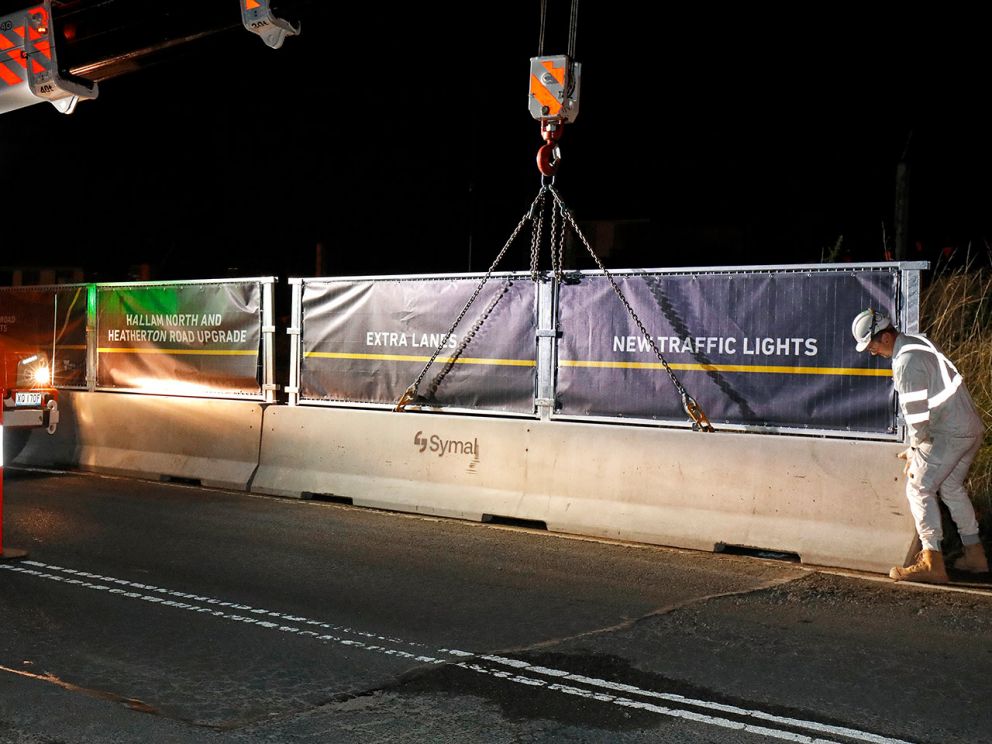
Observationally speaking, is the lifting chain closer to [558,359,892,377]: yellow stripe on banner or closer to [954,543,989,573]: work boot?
[558,359,892,377]: yellow stripe on banner

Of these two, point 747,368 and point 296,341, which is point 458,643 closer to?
point 747,368

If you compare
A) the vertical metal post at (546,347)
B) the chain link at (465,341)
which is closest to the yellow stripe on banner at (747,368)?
the vertical metal post at (546,347)

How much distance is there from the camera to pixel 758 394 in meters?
10.0

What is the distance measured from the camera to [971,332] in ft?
38.0

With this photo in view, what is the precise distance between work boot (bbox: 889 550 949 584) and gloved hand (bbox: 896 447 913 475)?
66cm

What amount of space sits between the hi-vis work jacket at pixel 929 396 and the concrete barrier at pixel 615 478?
0.69 metres

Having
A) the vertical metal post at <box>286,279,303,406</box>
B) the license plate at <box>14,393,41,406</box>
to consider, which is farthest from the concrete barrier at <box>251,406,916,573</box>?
the license plate at <box>14,393,41,406</box>

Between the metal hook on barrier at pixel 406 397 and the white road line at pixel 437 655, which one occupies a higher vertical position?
the metal hook on barrier at pixel 406 397

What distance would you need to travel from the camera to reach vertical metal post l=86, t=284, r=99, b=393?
613 inches

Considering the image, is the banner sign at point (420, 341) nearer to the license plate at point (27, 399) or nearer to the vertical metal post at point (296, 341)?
the vertical metal post at point (296, 341)

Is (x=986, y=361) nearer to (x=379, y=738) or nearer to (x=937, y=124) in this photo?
(x=379, y=738)

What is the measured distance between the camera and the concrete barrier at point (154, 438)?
515 inches

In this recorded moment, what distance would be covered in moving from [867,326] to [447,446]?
4.46m

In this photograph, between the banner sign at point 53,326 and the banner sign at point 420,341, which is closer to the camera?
the banner sign at point 420,341
